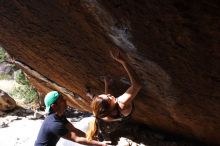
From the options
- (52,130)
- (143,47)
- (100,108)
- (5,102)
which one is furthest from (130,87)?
(5,102)

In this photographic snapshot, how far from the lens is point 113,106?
500cm

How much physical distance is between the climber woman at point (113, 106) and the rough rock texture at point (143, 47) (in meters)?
0.13

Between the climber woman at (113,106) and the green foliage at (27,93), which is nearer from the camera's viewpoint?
the climber woman at (113,106)

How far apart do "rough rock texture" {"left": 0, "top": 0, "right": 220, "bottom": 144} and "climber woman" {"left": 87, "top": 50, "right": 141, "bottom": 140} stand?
126 mm

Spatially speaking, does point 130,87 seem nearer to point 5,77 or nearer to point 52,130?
point 52,130

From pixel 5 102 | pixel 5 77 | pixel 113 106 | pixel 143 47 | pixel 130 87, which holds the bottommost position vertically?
pixel 5 77

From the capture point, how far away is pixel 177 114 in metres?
5.46

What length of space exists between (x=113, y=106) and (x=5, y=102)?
28.5ft

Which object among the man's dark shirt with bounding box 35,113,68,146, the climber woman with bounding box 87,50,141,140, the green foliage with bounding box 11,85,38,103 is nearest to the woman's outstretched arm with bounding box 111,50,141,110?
the climber woman with bounding box 87,50,141,140

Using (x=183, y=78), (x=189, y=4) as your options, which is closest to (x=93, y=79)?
(x=183, y=78)

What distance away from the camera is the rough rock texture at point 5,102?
12.7 m

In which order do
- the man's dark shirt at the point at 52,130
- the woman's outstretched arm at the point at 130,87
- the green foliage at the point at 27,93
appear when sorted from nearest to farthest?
the man's dark shirt at the point at 52,130 → the woman's outstretched arm at the point at 130,87 → the green foliage at the point at 27,93

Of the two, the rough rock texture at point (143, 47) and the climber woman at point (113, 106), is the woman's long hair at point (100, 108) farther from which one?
the rough rock texture at point (143, 47)

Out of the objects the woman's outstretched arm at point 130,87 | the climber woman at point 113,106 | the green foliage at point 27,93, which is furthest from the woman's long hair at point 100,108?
the green foliage at point 27,93
